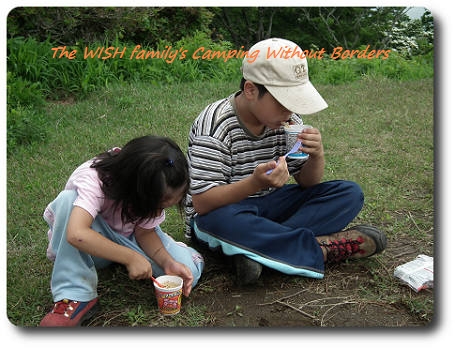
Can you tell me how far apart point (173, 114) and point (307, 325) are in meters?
2.09

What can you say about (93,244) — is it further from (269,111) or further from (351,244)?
(351,244)

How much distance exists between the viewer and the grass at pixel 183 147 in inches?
71.4

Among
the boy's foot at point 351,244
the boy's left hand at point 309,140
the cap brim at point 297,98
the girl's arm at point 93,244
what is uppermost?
the cap brim at point 297,98

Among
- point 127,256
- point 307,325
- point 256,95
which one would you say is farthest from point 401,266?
point 127,256

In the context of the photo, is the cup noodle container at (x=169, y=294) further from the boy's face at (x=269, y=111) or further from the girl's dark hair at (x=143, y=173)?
the boy's face at (x=269, y=111)

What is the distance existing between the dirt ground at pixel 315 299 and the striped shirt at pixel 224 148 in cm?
35

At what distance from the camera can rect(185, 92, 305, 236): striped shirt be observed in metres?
1.84

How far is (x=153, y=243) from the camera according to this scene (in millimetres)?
1825

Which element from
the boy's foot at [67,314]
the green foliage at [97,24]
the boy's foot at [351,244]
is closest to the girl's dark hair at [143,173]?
the boy's foot at [67,314]

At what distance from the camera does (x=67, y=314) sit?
1.63 metres

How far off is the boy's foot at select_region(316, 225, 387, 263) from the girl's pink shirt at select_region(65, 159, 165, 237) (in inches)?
25.8

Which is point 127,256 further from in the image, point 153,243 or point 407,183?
point 407,183

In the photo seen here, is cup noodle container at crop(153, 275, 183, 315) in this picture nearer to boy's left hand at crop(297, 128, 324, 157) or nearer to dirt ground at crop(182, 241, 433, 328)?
dirt ground at crop(182, 241, 433, 328)

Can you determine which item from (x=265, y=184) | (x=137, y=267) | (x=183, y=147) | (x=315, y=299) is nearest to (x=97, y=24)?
(x=183, y=147)
